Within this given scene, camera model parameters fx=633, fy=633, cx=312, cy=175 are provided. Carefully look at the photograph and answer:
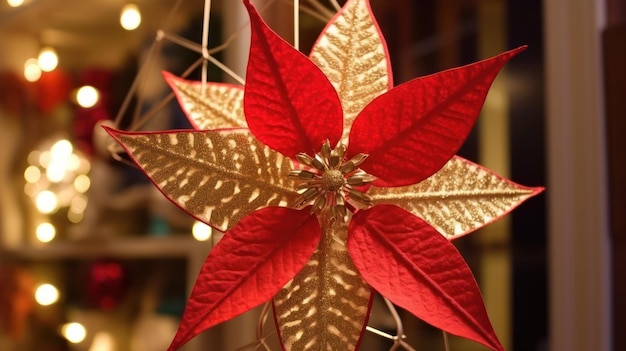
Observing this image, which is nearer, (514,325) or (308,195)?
(308,195)

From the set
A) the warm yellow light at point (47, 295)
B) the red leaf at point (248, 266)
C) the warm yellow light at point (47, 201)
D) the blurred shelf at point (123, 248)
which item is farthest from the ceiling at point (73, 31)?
the red leaf at point (248, 266)

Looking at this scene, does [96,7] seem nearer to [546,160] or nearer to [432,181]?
[546,160]

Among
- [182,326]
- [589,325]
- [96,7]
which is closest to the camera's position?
[182,326]

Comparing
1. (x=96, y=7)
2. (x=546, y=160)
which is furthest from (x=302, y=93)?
(x=96, y=7)

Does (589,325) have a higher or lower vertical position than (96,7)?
lower

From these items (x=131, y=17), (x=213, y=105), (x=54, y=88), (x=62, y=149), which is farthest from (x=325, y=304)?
(x=54, y=88)
